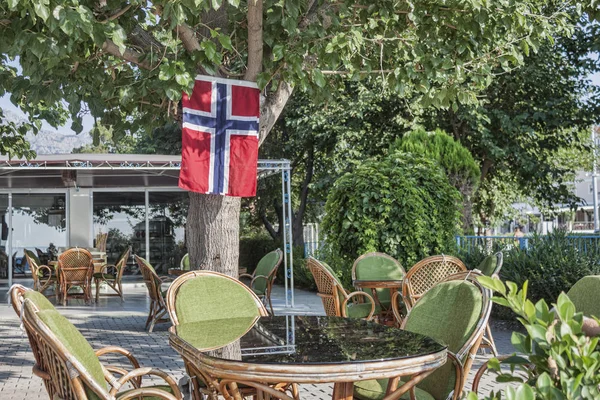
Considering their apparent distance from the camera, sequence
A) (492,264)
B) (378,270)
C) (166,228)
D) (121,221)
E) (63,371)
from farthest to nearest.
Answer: (166,228) → (121,221) → (378,270) → (492,264) → (63,371)

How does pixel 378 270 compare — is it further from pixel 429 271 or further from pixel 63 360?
pixel 63 360

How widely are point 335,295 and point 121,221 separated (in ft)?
40.9

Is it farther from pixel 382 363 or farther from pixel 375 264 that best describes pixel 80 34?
Answer: pixel 375 264

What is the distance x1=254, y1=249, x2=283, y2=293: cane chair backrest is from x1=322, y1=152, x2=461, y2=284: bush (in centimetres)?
86

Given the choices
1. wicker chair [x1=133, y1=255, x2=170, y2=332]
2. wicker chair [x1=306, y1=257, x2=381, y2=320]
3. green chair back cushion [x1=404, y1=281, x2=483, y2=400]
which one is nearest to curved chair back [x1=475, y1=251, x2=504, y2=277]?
wicker chair [x1=306, y1=257, x2=381, y2=320]

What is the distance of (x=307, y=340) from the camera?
3283mm

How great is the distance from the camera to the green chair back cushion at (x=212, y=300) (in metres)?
4.31

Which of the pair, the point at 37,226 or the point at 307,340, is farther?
the point at 37,226

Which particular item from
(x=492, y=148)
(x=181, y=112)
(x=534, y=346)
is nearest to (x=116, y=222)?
(x=492, y=148)

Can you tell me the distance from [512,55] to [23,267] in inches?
577

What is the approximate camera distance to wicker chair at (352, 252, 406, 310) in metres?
7.71

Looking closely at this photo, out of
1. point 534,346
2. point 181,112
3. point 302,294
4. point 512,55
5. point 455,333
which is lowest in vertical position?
point 302,294

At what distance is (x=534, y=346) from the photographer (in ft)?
5.32

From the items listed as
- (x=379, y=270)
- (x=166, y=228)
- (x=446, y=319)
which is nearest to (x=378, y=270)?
(x=379, y=270)
